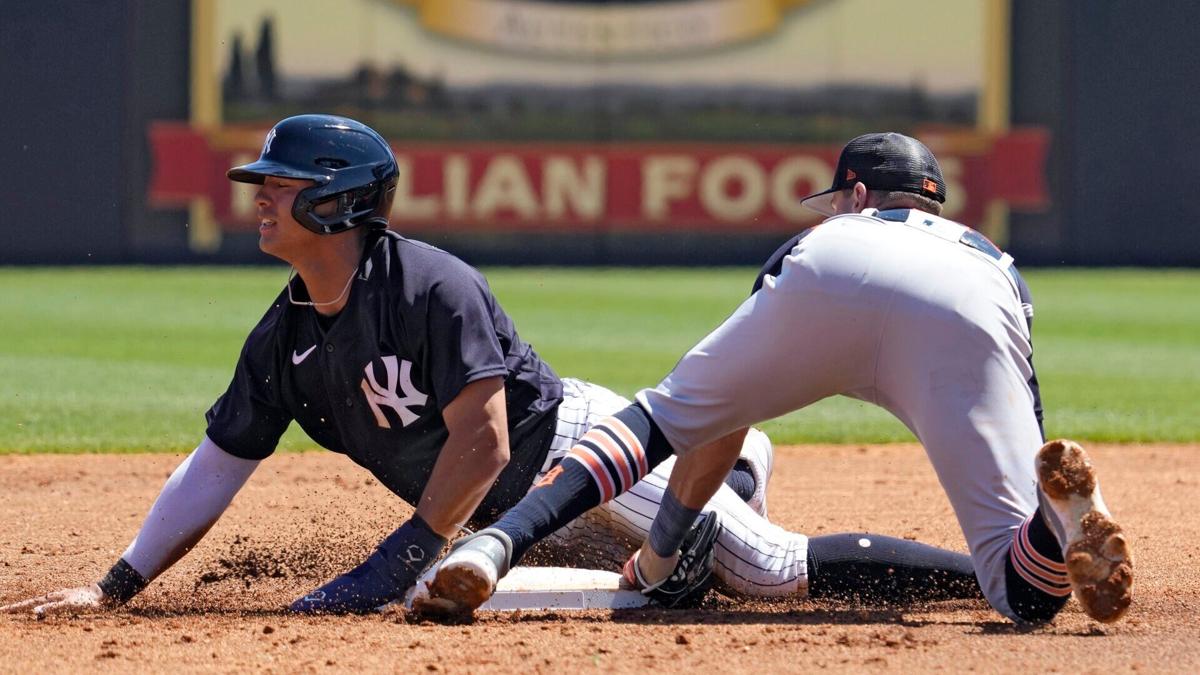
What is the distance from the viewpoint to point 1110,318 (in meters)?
12.7

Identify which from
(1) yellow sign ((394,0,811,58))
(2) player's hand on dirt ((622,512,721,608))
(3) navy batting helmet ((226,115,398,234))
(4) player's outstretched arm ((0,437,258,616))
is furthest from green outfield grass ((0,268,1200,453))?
(2) player's hand on dirt ((622,512,721,608))

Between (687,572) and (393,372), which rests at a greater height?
(393,372)

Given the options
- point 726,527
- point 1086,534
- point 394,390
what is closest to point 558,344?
point 726,527

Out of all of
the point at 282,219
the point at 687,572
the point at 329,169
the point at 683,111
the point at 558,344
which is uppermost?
the point at 329,169

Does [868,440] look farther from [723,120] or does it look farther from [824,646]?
[723,120]

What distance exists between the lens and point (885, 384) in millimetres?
3316

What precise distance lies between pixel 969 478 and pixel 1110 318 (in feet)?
32.9

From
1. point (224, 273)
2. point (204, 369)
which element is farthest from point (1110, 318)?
point (224, 273)

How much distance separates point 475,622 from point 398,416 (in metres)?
0.49

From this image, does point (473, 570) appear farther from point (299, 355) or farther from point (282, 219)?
point (282, 219)

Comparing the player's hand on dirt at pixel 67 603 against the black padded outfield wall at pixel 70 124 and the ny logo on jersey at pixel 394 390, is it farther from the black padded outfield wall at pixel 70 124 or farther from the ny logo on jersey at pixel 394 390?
the black padded outfield wall at pixel 70 124

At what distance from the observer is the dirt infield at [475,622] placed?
119 inches

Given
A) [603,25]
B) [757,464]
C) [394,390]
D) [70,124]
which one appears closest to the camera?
[394,390]

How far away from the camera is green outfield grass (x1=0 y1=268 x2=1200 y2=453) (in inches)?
294
